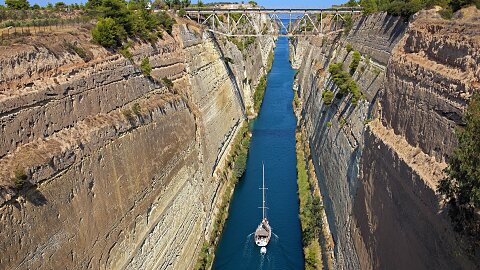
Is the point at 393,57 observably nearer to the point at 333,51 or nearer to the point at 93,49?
the point at 93,49

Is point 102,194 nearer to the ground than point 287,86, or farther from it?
farther from it

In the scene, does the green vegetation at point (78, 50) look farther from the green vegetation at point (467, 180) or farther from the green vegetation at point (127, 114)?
the green vegetation at point (467, 180)

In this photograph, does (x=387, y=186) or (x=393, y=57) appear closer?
(x=387, y=186)

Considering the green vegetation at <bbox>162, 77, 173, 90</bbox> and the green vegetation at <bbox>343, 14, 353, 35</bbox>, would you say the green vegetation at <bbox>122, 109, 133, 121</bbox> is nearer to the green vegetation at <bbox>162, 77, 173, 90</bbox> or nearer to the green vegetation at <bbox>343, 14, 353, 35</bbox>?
the green vegetation at <bbox>162, 77, 173, 90</bbox>

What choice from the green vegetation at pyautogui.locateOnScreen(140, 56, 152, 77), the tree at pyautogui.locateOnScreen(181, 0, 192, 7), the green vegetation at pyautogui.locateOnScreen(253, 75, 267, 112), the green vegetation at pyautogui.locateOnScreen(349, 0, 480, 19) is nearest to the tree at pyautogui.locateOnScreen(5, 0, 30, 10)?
the green vegetation at pyautogui.locateOnScreen(140, 56, 152, 77)

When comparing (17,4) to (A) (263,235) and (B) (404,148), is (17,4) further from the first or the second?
(B) (404,148)

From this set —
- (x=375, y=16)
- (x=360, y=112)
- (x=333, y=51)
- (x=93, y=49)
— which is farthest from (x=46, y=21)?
(x=333, y=51)
